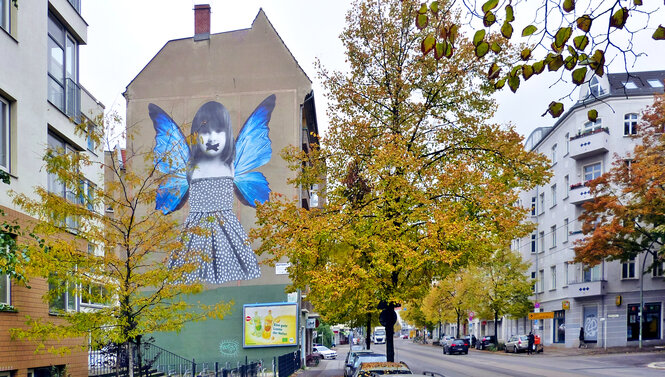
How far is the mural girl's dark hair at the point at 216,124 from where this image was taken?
40875 millimetres

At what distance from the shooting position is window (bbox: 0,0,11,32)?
51.9 ft

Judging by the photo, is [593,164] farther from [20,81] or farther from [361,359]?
[20,81]

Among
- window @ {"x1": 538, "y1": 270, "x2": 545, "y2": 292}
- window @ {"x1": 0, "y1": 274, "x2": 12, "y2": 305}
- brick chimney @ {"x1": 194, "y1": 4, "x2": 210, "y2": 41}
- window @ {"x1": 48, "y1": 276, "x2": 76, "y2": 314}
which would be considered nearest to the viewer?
Answer: window @ {"x1": 0, "y1": 274, "x2": 12, "y2": 305}

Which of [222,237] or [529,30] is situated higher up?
[529,30]

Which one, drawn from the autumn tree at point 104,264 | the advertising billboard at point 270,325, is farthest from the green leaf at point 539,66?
the advertising billboard at point 270,325

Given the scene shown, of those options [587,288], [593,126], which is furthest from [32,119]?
[593,126]

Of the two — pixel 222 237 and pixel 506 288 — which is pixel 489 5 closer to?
pixel 222 237

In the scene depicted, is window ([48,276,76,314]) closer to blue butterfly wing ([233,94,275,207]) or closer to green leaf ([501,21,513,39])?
green leaf ([501,21,513,39])

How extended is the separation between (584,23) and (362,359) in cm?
2231

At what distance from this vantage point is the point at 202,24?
4334cm

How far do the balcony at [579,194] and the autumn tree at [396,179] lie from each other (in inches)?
Answer: 1192

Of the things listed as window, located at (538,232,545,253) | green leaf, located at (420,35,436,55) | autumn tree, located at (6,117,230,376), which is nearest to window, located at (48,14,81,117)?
autumn tree, located at (6,117,230,376)

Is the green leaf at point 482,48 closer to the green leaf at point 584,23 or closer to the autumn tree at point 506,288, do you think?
the green leaf at point 584,23

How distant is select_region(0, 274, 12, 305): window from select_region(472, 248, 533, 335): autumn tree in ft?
151
